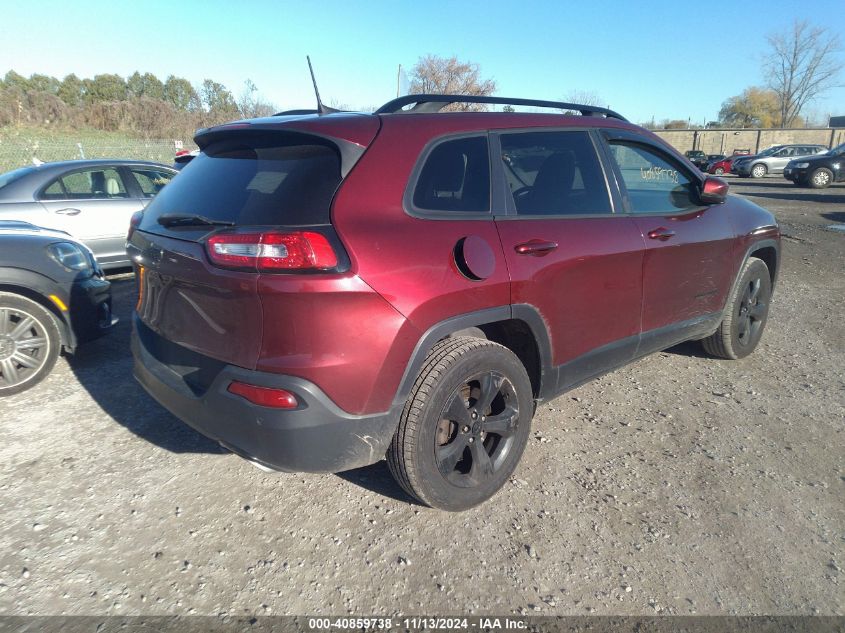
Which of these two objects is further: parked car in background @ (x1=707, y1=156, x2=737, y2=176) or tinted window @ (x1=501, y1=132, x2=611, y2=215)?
parked car in background @ (x1=707, y1=156, x2=737, y2=176)

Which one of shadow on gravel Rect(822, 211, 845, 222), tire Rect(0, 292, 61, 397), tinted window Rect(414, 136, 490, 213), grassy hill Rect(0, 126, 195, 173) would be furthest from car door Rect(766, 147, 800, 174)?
tire Rect(0, 292, 61, 397)

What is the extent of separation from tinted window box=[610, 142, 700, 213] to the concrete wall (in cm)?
5078

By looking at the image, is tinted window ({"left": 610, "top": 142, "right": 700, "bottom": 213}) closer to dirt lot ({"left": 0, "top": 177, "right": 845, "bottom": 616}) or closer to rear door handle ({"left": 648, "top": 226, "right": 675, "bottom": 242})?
rear door handle ({"left": 648, "top": 226, "right": 675, "bottom": 242})

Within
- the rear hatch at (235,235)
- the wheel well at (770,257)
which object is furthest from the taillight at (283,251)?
the wheel well at (770,257)

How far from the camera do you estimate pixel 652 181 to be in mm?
3559

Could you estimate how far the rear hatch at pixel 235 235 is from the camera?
6.55 ft

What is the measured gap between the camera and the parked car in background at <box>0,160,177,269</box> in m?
5.79

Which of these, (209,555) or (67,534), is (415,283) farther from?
(67,534)

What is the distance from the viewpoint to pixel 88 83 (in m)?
50.9

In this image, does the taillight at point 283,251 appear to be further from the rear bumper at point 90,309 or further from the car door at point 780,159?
the car door at point 780,159

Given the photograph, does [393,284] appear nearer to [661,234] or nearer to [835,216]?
[661,234]

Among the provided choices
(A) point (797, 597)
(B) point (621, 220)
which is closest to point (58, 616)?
(A) point (797, 597)

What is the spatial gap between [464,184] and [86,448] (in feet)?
8.30

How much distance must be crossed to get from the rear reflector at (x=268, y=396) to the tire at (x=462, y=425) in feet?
1.67
